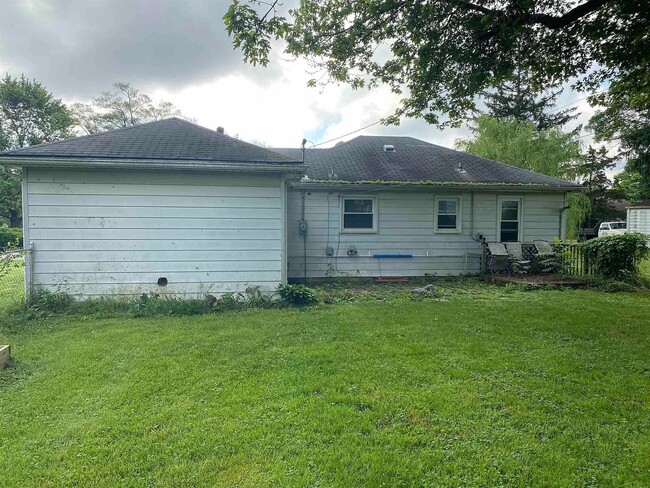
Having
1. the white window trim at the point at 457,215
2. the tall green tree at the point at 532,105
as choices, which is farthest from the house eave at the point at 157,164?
the tall green tree at the point at 532,105

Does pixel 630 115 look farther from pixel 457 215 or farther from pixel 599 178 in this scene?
pixel 599 178

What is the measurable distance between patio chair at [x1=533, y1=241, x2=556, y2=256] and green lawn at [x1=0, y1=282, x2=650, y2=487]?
210 inches

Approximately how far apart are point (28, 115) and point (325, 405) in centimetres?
3824

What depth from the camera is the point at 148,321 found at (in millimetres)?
5457

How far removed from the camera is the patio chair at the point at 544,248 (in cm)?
1011

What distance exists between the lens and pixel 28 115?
97.1 feet

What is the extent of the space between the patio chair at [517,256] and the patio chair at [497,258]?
20 centimetres

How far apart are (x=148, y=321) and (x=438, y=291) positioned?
19.1 feet

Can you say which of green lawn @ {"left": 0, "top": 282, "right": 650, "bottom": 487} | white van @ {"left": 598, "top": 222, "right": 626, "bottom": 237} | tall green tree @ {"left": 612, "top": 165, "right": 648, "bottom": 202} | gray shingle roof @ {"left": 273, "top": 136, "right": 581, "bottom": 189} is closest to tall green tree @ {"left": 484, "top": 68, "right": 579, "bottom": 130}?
tall green tree @ {"left": 612, "top": 165, "right": 648, "bottom": 202}

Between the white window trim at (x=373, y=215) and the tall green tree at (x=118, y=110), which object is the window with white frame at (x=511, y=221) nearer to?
the white window trim at (x=373, y=215)

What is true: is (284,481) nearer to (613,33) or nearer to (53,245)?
(53,245)

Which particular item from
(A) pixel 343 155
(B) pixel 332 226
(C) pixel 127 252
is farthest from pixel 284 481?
(A) pixel 343 155

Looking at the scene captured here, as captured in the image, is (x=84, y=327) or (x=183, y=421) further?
(x=84, y=327)

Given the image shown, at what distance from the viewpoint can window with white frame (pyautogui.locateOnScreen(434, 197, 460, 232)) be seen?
1006 centimetres
